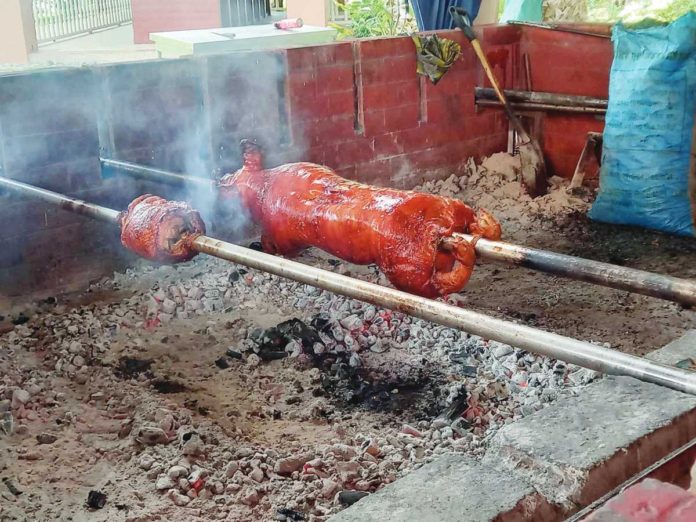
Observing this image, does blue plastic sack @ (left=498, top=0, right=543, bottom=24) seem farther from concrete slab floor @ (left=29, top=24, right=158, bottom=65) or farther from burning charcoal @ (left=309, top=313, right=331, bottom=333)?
concrete slab floor @ (left=29, top=24, right=158, bottom=65)

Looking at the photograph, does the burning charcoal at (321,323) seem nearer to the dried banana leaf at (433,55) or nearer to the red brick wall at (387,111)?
the red brick wall at (387,111)

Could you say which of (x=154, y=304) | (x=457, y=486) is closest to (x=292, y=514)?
(x=457, y=486)

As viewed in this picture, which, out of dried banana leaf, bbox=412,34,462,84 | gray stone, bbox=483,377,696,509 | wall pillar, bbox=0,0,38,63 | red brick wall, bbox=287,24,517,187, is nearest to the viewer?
gray stone, bbox=483,377,696,509

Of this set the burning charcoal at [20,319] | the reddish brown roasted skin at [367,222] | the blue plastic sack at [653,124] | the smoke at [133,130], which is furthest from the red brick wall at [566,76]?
the burning charcoal at [20,319]

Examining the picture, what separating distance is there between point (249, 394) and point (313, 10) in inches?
454

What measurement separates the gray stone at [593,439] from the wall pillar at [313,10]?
12708 millimetres

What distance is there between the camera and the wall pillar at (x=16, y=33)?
13406 mm

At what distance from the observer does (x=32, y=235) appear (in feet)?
17.8

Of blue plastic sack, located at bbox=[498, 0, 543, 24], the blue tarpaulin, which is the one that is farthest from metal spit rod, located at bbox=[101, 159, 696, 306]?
blue plastic sack, located at bbox=[498, 0, 543, 24]

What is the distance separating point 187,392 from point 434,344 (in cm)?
Result: 151

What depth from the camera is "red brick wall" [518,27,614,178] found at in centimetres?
777

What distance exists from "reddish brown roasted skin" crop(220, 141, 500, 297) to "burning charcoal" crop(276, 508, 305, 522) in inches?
41.6

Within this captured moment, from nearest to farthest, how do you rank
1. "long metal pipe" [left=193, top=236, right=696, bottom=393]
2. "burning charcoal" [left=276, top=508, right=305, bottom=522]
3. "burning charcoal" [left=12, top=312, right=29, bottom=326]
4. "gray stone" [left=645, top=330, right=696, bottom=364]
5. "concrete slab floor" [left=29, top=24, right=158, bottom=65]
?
"long metal pipe" [left=193, top=236, right=696, bottom=393]
"gray stone" [left=645, top=330, right=696, bottom=364]
"burning charcoal" [left=276, top=508, right=305, bottom=522]
"burning charcoal" [left=12, top=312, right=29, bottom=326]
"concrete slab floor" [left=29, top=24, right=158, bottom=65]

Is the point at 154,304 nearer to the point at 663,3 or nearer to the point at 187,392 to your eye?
the point at 187,392
